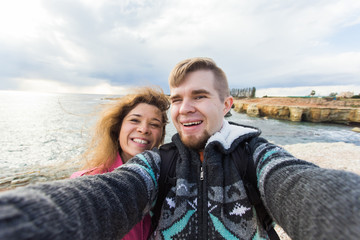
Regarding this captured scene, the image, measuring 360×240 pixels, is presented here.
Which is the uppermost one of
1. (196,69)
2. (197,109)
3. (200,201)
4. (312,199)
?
(196,69)

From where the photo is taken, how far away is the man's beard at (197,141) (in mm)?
1742

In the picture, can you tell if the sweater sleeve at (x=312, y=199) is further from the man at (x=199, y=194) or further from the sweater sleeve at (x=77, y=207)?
the sweater sleeve at (x=77, y=207)

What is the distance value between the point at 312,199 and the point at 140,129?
2.19 meters

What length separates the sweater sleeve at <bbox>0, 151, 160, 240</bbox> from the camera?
486mm

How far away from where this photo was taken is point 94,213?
2.48ft

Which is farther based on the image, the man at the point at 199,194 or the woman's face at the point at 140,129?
the woman's face at the point at 140,129

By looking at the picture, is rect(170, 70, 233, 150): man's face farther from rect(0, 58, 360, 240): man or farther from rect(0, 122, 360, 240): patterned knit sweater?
rect(0, 122, 360, 240): patterned knit sweater

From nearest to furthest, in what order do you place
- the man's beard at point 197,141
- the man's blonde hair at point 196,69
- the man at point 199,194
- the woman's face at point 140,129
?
the man at point 199,194 < the man's beard at point 197,141 < the man's blonde hair at point 196,69 < the woman's face at point 140,129

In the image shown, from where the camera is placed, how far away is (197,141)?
68.8 inches

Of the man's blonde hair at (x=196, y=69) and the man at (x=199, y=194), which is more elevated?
the man's blonde hair at (x=196, y=69)

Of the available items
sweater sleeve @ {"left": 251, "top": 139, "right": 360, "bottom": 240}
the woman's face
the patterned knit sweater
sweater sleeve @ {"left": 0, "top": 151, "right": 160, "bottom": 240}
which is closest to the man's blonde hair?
Result: the patterned knit sweater

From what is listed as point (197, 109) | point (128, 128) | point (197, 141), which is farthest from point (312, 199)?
point (128, 128)

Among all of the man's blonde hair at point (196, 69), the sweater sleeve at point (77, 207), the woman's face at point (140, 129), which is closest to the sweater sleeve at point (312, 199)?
the sweater sleeve at point (77, 207)

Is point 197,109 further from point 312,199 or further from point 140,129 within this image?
point 312,199
